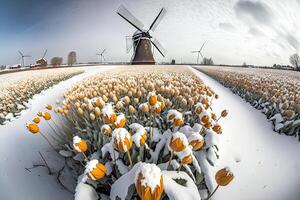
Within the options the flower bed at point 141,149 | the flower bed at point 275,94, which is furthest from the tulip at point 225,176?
the flower bed at point 275,94

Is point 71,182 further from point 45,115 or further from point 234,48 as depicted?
point 234,48

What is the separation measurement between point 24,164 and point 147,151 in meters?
0.38

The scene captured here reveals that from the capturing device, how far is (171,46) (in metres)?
0.83

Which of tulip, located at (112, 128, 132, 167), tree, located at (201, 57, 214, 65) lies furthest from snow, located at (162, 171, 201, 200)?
tree, located at (201, 57, 214, 65)

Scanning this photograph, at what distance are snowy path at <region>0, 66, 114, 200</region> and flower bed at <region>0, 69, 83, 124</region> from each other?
40 mm

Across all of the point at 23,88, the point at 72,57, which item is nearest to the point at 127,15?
the point at 72,57

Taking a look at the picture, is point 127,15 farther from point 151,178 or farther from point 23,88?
point 151,178

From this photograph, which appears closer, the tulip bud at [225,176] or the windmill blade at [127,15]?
the tulip bud at [225,176]

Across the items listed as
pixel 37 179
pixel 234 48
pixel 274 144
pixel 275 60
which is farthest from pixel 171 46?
pixel 37 179

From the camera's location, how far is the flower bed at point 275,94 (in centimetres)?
75

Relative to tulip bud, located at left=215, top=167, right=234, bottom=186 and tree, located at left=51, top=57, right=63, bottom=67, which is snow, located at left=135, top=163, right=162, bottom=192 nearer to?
tulip bud, located at left=215, top=167, right=234, bottom=186

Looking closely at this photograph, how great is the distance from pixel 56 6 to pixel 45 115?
0.41 m

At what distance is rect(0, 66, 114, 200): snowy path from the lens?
2.03 ft

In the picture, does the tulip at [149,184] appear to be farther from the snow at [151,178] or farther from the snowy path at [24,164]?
the snowy path at [24,164]
